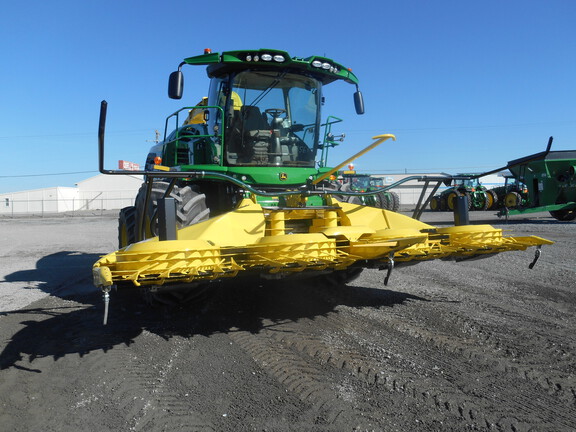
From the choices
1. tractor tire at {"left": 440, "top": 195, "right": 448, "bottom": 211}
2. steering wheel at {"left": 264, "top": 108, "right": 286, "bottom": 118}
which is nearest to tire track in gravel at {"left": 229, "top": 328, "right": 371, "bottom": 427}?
steering wheel at {"left": 264, "top": 108, "right": 286, "bottom": 118}

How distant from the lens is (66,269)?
8695 mm

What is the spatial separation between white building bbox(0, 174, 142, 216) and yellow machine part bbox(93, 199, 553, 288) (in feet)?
154

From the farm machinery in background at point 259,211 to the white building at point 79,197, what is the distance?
45.5 meters

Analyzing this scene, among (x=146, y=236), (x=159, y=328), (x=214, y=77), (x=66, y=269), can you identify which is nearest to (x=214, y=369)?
(x=159, y=328)

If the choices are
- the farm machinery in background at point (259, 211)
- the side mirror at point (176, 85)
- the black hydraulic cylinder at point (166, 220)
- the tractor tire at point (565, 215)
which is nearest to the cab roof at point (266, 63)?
the farm machinery in background at point (259, 211)

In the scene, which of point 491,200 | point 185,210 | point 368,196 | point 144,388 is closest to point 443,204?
point 491,200

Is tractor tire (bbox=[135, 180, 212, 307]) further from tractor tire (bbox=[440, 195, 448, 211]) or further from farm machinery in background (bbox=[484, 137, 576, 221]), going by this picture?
tractor tire (bbox=[440, 195, 448, 211])

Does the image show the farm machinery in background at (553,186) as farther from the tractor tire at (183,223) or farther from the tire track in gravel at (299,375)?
the tire track in gravel at (299,375)

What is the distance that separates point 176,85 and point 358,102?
94.8 inches

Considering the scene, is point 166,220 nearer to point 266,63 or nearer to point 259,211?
point 259,211

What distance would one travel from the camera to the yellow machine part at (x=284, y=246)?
3391 mm

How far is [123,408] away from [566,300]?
4628mm

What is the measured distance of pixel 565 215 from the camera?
57.3 ft

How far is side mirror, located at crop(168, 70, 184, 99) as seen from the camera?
17.0 ft
